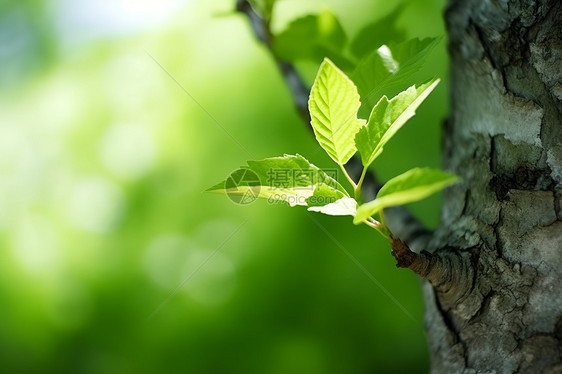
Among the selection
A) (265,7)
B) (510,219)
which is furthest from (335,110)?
(265,7)

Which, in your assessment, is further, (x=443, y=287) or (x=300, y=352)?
(x=300, y=352)

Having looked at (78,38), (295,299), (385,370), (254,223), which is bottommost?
(385,370)

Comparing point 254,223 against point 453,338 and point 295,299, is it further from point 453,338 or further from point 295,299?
point 453,338

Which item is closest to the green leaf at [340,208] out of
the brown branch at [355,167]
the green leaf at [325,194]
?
the green leaf at [325,194]

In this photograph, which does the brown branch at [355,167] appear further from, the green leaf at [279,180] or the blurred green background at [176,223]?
the blurred green background at [176,223]

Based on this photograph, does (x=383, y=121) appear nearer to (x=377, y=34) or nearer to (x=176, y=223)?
→ (x=377, y=34)

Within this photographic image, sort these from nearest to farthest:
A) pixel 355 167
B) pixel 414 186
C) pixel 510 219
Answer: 1. pixel 414 186
2. pixel 510 219
3. pixel 355 167

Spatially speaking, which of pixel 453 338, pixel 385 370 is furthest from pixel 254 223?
pixel 453 338
